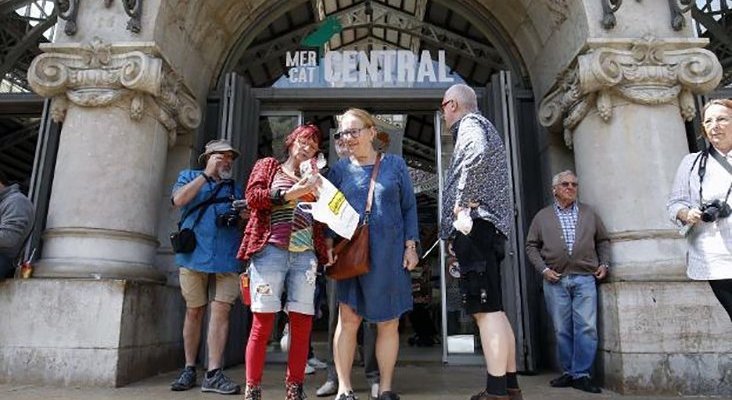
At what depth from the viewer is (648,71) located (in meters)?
4.80

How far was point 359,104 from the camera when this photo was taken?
6.66 m

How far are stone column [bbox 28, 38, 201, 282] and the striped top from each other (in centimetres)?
216

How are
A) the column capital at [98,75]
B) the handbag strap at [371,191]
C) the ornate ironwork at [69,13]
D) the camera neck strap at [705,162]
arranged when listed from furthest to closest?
the ornate ironwork at [69,13], the column capital at [98,75], the handbag strap at [371,191], the camera neck strap at [705,162]

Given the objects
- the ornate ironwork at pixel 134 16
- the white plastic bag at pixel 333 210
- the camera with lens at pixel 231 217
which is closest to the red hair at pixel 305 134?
the white plastic bag at pixel 333 210

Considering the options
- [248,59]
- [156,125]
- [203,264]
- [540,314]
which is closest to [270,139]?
[248,59]

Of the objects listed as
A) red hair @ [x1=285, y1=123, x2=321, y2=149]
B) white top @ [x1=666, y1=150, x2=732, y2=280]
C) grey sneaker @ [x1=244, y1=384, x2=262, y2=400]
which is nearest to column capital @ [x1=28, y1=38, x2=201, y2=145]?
red hair @ [x1=285, y1=123, x2=321, y2=149]

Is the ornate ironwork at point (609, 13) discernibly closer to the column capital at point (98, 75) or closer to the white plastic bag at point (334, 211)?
the white plastic bag at point (334, 211)

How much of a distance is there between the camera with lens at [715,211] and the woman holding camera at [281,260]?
87.3 inches

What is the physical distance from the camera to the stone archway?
413cm

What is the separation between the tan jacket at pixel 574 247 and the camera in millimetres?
4625

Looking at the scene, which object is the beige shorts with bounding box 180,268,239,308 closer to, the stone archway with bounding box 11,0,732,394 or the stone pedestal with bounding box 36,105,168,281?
the stone archway with bounding box 11,0,732,394

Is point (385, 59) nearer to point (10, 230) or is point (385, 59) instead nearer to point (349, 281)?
point (349, 281)

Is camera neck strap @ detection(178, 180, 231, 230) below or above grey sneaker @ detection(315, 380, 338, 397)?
above

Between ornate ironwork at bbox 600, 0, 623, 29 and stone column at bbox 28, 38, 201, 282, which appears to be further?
ornate ironwork at bbox 600, 0, 623, 29
